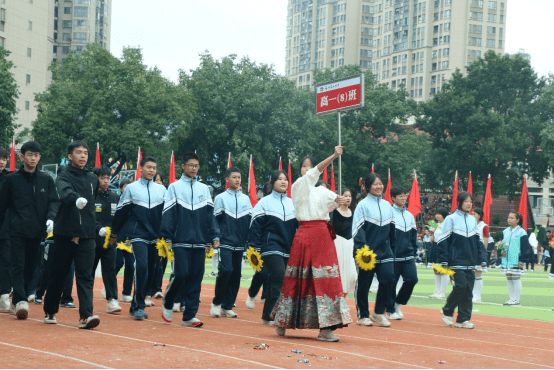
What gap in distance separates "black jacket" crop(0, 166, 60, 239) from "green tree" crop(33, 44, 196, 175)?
3769 centimetres

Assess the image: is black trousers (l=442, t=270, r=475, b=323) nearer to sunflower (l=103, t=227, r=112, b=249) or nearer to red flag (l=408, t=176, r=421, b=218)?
sunflower (l=103, t=227, r=112, b=249)

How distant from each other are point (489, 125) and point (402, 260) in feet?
157

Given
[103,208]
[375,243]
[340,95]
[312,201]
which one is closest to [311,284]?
[312,201]

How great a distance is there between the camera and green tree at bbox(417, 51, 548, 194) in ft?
188

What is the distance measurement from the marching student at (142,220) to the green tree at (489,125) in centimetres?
4873

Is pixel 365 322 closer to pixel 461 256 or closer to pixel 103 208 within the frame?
pixel 461 256

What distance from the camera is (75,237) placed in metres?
8.86

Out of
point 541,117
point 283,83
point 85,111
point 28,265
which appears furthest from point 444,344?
point 541,117

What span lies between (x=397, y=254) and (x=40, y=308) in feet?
17.6

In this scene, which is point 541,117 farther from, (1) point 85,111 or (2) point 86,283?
(2) point 86,283

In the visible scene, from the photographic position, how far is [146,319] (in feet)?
33.6

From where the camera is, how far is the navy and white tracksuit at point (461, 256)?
1094 cm

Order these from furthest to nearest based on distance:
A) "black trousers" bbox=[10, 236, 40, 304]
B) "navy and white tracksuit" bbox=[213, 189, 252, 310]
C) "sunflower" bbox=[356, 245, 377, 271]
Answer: "navy and white tracksuit" bbox=[213, 189, 252, 310]
"sunflower" bbox=[356, 245, 377, 271]
"black trousers" bbox=[10, 236, 40, 304]

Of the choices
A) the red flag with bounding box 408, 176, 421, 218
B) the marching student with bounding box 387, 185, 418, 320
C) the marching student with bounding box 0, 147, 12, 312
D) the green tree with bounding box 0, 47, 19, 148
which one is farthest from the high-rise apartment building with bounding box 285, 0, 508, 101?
the marching student with bounding box 0, 147, 12, 312
